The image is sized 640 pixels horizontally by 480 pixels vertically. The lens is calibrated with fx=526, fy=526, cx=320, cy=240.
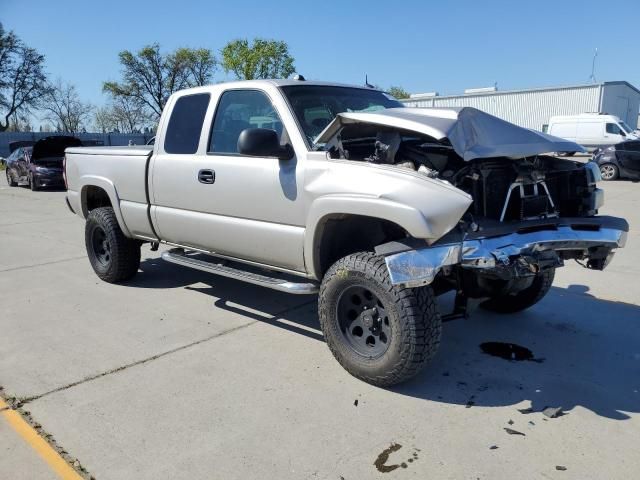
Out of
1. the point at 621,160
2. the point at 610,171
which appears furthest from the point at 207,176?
the point at 610,171

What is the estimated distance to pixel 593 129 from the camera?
2700 centimetres

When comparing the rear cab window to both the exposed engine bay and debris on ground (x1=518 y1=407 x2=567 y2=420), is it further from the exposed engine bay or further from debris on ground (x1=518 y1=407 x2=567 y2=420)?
debris on ground (x1=518 y1=407 x2=567 y2=420)

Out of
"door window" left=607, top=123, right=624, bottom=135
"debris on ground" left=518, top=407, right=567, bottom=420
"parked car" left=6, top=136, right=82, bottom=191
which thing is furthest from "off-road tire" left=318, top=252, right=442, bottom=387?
"door window" left=607, top=123, right=624, bottom=135

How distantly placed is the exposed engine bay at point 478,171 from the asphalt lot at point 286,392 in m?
1.17

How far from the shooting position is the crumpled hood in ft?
10.6

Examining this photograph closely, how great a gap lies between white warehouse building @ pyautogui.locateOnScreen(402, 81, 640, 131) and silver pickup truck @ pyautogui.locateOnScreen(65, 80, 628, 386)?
34033 millimetres

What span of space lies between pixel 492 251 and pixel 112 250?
4.28 meters

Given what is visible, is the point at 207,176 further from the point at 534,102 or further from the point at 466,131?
the point at 534,102

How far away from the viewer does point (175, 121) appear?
16.5ft

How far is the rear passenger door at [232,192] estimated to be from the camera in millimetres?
3949

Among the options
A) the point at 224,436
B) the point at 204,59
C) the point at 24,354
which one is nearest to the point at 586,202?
the point at 224,436

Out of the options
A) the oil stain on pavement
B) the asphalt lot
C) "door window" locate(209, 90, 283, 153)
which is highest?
"door window" locate(209, 90, 283, 153)

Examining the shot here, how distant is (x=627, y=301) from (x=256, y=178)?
4.01 m

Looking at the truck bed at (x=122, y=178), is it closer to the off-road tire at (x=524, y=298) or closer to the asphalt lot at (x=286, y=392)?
the asphalt lot at (x=286, y=392)
